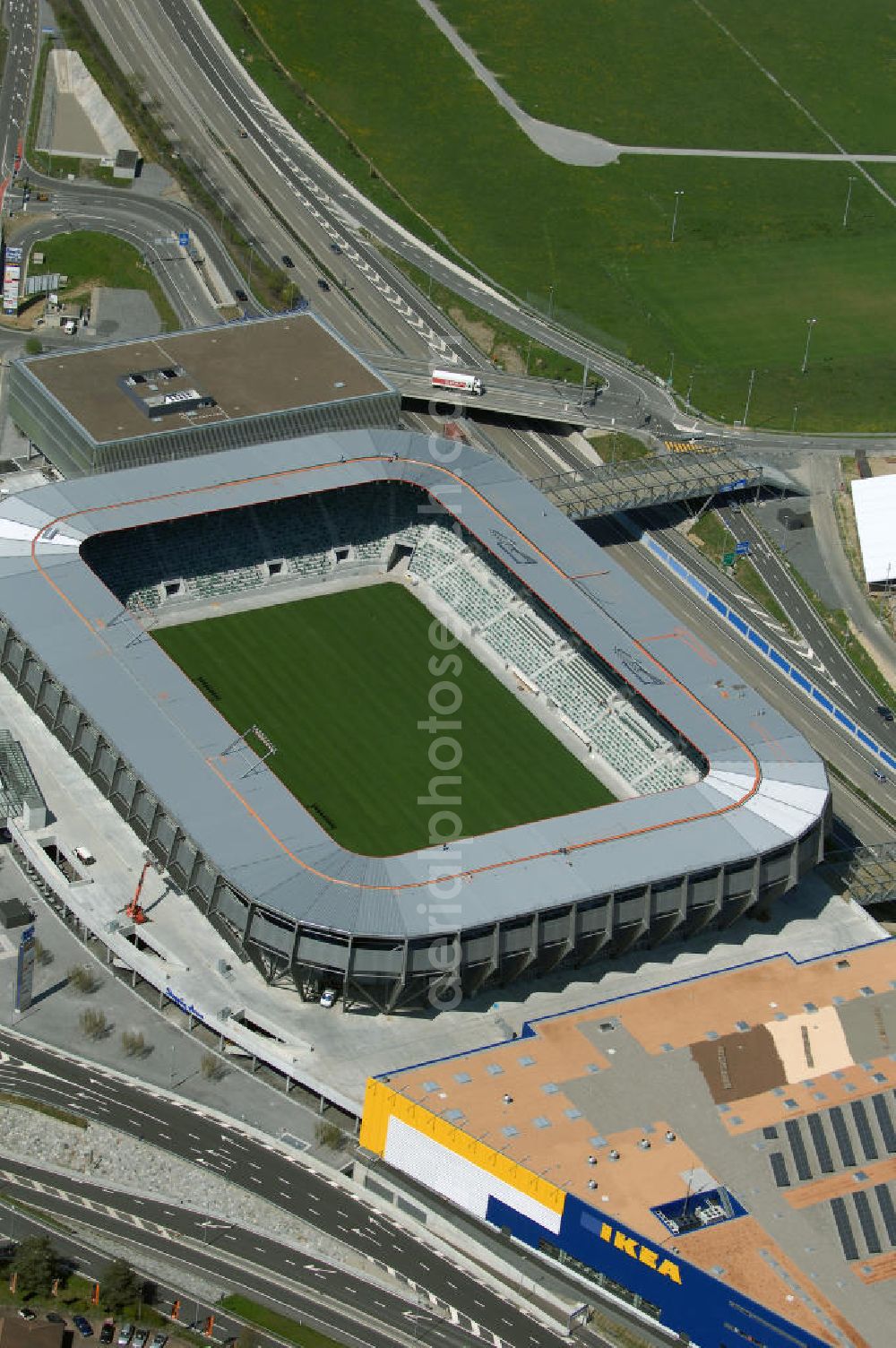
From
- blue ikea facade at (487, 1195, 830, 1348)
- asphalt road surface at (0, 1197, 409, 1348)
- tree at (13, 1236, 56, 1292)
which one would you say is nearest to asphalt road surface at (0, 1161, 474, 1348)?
asphalt road surface at (0, 1197, 409, 1348)

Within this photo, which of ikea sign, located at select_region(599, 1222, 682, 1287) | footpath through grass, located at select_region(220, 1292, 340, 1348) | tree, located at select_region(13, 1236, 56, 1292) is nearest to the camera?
tree, located at select_region(13, 1236, 56, 1292)

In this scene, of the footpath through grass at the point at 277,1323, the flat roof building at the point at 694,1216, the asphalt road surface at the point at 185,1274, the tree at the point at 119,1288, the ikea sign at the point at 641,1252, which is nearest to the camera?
the tree at the point at 119,1288

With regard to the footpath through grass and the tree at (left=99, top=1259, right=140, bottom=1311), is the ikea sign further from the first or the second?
the tree at (left=99, top=1259, right=140, bottom=1311)

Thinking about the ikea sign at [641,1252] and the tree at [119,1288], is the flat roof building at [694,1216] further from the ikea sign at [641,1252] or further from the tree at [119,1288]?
the tree at [119,1288]

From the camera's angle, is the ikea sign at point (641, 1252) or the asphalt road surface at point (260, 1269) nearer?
the ikea sign at point (641, 1252)

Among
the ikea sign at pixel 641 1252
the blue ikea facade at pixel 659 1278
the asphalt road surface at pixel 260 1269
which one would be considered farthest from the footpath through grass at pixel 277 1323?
the ikea sign at pixel 641 1252

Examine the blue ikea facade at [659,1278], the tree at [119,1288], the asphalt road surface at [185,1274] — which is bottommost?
the tree at [119,1288]

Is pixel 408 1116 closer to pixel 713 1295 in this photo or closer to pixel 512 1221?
pixel 512 1221
